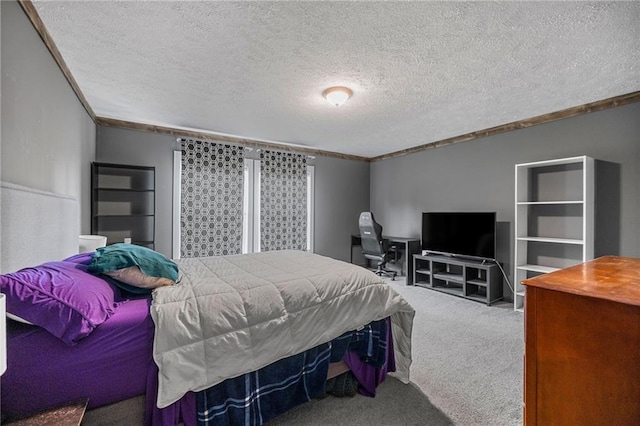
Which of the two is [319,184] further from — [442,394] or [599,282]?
[599,282]

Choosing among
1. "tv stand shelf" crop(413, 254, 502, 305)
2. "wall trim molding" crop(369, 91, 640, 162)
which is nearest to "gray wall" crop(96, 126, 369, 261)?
"wall trim molding" crop(369, 91, 640, 162)

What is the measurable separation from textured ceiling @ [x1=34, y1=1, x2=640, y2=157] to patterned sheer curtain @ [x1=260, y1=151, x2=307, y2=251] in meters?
1.51

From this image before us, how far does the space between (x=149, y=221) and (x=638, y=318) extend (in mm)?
4524

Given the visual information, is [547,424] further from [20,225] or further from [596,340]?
[20,225]

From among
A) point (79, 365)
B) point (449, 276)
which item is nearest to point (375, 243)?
point (449, 276)

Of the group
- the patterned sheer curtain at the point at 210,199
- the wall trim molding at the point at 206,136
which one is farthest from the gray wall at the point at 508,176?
the patterned sheer curtain at the point at 210,199

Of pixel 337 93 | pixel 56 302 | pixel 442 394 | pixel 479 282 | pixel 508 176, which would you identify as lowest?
pixel 442 394

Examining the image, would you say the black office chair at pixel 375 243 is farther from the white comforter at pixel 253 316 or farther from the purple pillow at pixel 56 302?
the purple pillow at pixel 56 302

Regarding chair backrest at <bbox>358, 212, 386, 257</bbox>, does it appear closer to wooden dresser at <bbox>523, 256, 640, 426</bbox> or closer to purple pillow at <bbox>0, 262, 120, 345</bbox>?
wooden dresser at <bbox>523, 256, 640, 426</bbox>

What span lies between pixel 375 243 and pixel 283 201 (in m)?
1.83

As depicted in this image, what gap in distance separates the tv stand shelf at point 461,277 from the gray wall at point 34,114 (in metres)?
4.53

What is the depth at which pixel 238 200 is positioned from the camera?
185 inches

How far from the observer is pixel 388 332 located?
1.97 m

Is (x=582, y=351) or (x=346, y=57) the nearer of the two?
(x=582, y=351)
